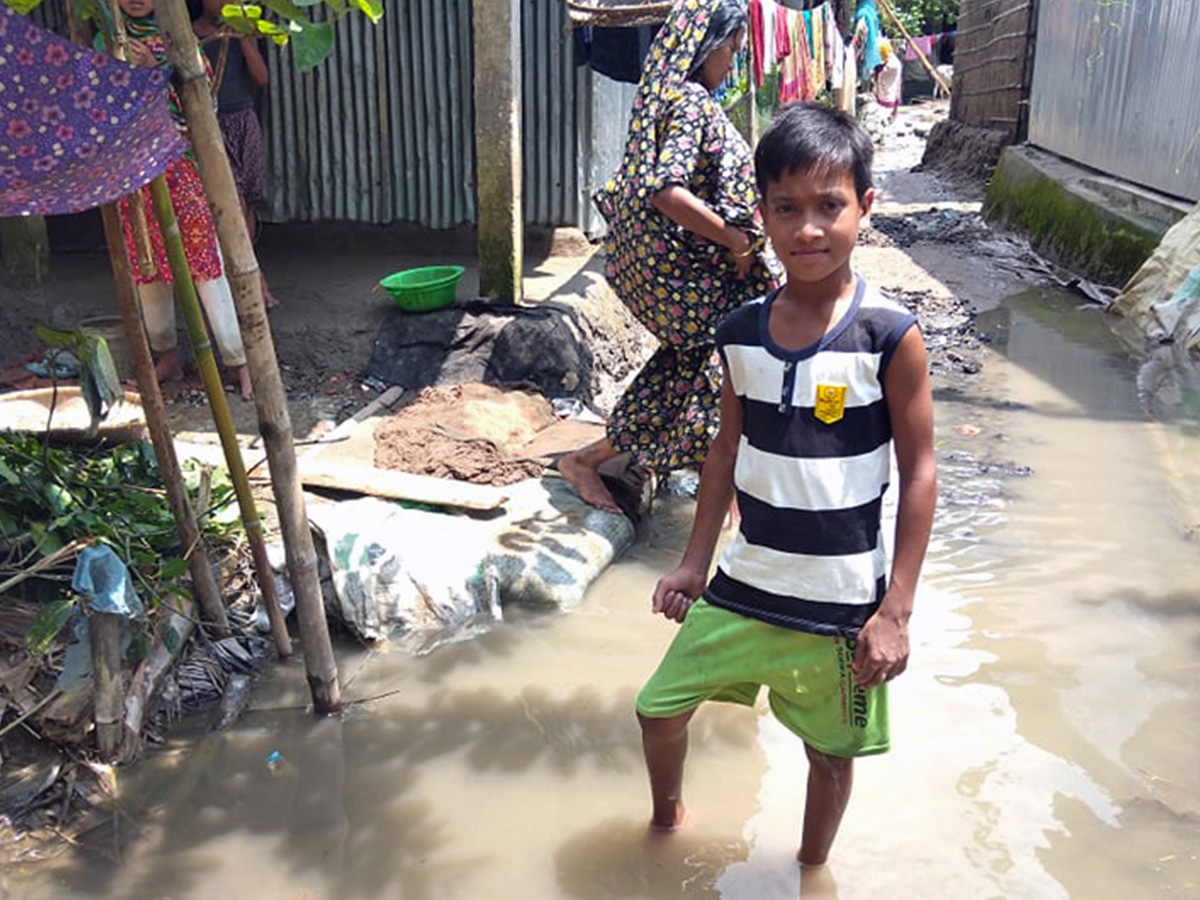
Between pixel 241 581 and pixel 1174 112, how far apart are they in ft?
23.6

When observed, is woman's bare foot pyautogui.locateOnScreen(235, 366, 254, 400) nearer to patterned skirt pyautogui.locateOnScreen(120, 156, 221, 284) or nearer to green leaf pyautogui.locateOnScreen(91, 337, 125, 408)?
patterned skirt pyautogui.locateOnScreen(120, 156, 221, 284)

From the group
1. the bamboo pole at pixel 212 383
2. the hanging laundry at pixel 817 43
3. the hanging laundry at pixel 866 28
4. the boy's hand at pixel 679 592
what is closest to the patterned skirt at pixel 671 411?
the bamboo pole at pixel 212 383

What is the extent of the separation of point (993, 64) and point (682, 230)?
40.0ft

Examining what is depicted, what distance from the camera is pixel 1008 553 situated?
12.5 feet

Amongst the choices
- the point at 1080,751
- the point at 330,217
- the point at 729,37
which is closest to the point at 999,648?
the point at 1080,751

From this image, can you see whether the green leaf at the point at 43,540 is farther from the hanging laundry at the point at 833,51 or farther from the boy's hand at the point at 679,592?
the hanging laundry at the point at 833,51

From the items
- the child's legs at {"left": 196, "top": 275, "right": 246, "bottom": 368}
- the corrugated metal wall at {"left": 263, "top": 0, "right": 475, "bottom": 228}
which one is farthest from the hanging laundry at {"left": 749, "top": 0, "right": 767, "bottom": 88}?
the child's legs at {"left": 196, "top": 275, "right": 246, "bottom": 368}

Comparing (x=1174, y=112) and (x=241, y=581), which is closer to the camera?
(x=241, y=581)

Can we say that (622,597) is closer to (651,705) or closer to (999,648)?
(999,648)

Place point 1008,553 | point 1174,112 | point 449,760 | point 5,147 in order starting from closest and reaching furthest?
point 5,147
point 449,760
point 1008,553
point 1174,112

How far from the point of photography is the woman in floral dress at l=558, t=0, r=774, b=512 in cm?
331

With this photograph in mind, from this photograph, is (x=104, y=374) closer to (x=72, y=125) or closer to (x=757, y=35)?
(x=72, y=125)

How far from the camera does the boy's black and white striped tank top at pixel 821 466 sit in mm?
1900

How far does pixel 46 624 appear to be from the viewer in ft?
7.87
